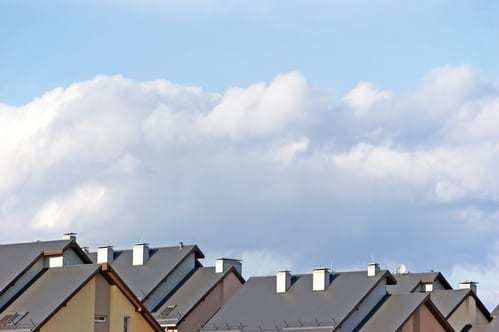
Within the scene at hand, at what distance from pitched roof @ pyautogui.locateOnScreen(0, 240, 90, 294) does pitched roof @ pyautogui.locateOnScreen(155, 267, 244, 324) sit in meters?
14.6

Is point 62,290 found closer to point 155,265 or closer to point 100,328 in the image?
point 100,328

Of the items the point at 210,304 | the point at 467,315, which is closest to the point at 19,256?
the point at 210,304

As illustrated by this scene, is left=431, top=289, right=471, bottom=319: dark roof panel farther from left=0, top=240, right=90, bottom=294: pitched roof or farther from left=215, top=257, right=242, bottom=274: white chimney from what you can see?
left=0, top=240, right=90, bottom=294: pitched roof

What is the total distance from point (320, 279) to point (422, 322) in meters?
6.55

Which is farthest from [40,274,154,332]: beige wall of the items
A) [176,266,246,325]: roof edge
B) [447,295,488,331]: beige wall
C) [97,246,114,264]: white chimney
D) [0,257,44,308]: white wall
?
[447,295,488,331]: beige wall

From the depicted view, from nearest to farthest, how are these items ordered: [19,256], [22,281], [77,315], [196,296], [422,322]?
[77,315], [22,281], [19,256], [422,322], [196,296]

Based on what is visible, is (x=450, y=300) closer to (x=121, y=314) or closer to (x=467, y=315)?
(x=467, y=315)

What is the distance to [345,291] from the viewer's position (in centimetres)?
8038

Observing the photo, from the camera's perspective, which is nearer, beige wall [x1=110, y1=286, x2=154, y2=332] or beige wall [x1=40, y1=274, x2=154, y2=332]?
beige wall [x1=40, y1=274, x2=154, y2=332]

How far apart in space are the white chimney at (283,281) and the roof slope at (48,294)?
59.3 feet

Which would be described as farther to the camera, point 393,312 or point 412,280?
point 412,280

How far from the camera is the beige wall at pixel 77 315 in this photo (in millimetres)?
65688

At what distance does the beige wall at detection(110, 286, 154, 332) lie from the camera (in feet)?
224

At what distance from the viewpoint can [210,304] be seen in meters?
88.7
